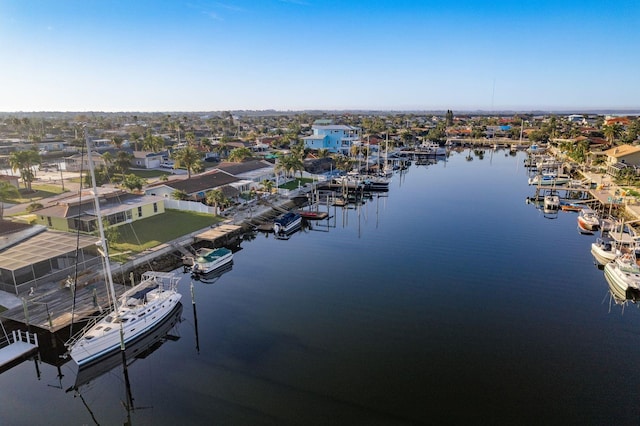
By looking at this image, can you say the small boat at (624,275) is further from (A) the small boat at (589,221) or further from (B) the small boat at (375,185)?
(B) the small boat at (375,185)

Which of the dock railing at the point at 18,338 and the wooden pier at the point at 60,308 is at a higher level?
the wooden pier at the point at 60,308

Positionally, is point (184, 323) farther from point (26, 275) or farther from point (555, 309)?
point (555, 309)

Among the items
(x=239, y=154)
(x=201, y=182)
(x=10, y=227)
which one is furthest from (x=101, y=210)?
(x=239, y=154)

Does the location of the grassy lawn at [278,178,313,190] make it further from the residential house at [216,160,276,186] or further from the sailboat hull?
the sailboat hull

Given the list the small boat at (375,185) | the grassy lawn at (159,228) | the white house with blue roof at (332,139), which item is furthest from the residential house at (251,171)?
the white house with blue roof at (332,139)

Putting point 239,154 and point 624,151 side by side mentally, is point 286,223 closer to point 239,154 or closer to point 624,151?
point 239,154

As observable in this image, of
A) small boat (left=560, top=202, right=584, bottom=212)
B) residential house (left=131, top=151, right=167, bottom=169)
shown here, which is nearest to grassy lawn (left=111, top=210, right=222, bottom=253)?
residential house (left=131, top=151, right=167, bottom=169)
